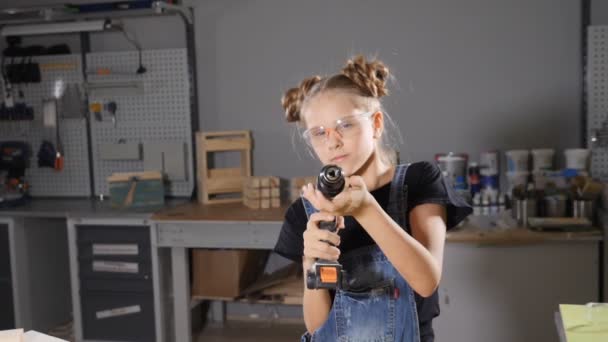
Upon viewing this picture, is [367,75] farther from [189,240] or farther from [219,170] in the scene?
[219,170]

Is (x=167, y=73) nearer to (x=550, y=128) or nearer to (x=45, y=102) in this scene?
(x=45, y=102)

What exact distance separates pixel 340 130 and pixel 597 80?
2217mm

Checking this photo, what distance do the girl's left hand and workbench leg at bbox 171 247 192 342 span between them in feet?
6.75

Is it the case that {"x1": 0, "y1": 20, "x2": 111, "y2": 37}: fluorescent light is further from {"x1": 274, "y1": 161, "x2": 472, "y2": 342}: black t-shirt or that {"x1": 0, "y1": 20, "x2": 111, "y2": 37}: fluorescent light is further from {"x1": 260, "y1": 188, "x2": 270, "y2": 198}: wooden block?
{"x1": 274, "y1": 161, "x2": 472, "y2": 342}: black t-shirt

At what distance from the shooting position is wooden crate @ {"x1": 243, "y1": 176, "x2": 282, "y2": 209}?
310 centimetres

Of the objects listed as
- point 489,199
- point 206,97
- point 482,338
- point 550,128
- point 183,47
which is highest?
point 183,47

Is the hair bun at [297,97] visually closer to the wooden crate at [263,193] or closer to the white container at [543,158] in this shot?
the wooden crate at [263,193]

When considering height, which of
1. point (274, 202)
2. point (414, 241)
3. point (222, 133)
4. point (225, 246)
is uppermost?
point (222, 133)

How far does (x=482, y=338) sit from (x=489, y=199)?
70 cm

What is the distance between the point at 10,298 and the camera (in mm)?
3344

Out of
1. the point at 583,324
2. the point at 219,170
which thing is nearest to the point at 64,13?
the point at 219,170

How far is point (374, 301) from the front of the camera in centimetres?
138

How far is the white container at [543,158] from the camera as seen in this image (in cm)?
299

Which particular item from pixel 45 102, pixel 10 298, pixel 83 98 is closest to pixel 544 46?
pixel 83 98
